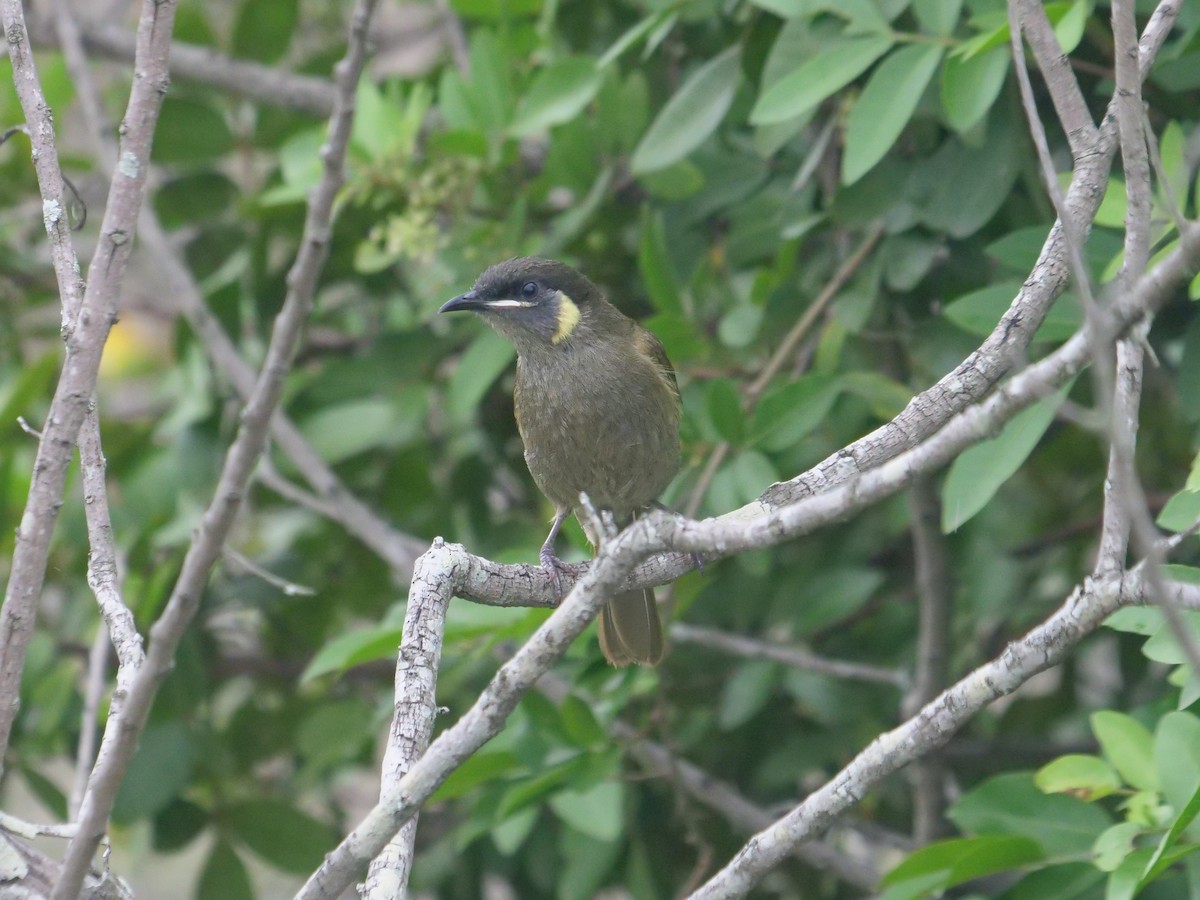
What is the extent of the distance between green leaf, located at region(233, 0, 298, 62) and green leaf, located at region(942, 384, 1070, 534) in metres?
3.03

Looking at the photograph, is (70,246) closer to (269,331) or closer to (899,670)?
(269,331)

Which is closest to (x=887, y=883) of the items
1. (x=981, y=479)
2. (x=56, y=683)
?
(x=981, y=479)

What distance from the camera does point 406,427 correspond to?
4570 mm

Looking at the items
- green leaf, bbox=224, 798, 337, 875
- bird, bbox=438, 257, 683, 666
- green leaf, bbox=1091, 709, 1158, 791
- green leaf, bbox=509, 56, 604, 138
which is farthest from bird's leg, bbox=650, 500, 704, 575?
green leaf, bbox=224, 798, 337, 875

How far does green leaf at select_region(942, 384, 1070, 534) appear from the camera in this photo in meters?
2.86

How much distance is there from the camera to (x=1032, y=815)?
288 centimetres

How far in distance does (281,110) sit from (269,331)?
2.67ft

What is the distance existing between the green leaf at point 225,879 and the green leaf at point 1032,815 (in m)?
2.43

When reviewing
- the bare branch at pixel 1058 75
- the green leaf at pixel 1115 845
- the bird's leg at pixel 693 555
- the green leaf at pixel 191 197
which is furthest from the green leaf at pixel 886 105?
the green leaf at pixel 191 197

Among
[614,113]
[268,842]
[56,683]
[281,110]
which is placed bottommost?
[268,842]

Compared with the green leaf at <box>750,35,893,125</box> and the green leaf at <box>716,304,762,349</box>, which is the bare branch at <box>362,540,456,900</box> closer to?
the green leaf at <box>750,35,893,125</box>

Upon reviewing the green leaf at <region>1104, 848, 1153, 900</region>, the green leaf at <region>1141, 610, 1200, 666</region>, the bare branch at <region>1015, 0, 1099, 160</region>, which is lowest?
the green leaf at <region>1104, 848, 1153, 900</region>

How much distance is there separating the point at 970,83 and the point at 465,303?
4.85 ft

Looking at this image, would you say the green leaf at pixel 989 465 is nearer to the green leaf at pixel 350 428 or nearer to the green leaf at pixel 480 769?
the green leaf at pixel 480 769
